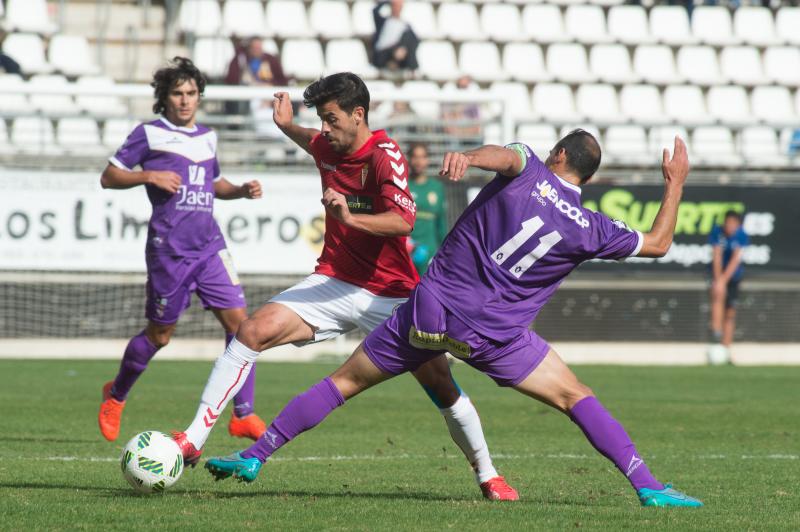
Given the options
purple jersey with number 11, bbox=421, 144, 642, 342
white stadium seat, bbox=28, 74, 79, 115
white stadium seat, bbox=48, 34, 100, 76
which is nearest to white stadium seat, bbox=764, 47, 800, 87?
white stadium seat, bbox=48, 34, 100, 76

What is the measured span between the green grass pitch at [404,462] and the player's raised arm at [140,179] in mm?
1805

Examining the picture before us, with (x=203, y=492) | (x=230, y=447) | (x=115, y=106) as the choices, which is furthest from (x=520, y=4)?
(x=203, y=492)

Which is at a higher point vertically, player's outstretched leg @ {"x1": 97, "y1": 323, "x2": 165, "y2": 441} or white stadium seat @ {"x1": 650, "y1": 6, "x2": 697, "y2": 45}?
white stadium seat @ {"x1": 650, "y1": 6, "x2": 697, "y2": 45}

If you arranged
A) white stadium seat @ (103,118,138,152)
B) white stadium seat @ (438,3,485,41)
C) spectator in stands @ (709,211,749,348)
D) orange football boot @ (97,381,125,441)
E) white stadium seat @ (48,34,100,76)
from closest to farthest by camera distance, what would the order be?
1. orange football boot @ (97,381,125,441)
2. white stadium seat @ (103,118,138,152)
3. spectator in stands @ (709,211,749,348)
4. white stadium seat @ (48,34,100,76)
5. white stadium seat @ (438,3,485,41)

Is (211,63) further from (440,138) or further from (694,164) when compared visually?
(694,164)

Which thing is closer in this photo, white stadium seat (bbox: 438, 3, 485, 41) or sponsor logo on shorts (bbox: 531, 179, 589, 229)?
sponsor logo on shorts (bbox: 531, 179, 589, 229)

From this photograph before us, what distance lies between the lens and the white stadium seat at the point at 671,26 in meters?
24.3

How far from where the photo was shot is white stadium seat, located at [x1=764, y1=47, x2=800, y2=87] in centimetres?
2436

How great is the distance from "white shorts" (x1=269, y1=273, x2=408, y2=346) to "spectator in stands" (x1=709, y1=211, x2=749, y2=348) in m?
11.6

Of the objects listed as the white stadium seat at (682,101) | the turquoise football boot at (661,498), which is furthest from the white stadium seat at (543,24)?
the turquoise football boot at (661,498)

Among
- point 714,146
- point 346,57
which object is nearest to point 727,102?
point 714,146

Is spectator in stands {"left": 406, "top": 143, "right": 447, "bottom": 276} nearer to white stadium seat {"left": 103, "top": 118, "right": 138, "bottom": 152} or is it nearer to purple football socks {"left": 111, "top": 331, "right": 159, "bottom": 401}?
white stadium seat {"left": 103, "top": 118, "right": 138, "bottom": 152}

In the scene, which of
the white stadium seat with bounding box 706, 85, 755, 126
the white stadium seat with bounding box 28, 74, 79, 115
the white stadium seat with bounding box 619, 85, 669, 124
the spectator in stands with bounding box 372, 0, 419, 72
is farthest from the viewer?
the white stadium seat with bounding box 706, 85, 755, 126

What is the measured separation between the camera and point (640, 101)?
75.5 ft
